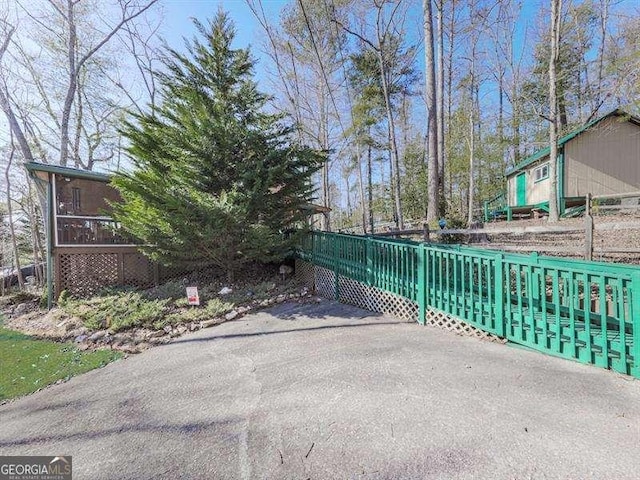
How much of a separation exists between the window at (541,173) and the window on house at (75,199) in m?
17.7

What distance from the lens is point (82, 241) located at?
817 centimetres

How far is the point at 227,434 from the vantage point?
2500 millimetres

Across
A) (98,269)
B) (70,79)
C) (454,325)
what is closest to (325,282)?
(454,325)

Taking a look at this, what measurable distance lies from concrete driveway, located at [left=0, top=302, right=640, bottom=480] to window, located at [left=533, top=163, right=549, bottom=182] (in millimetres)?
13505

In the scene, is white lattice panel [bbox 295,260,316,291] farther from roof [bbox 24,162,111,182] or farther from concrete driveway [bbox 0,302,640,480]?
→ roof [bbox 24,162,111,182]

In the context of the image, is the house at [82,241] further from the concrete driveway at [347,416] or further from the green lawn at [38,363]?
the concrete driveway at [347,416]

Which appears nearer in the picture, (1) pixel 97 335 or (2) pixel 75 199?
(1) pixel 97 335

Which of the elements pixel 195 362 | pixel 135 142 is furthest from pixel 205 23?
pixel 195 362

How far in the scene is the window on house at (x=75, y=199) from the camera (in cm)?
834

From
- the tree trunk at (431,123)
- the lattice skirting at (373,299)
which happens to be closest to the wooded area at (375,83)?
the tree trunk at (431,123)

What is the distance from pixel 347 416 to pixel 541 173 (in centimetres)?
1615

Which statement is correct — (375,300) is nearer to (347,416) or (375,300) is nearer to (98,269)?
(347,416)

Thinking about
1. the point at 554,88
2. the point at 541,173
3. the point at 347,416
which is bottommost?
the point at 347,416

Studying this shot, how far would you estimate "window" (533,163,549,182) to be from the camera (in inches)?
542
